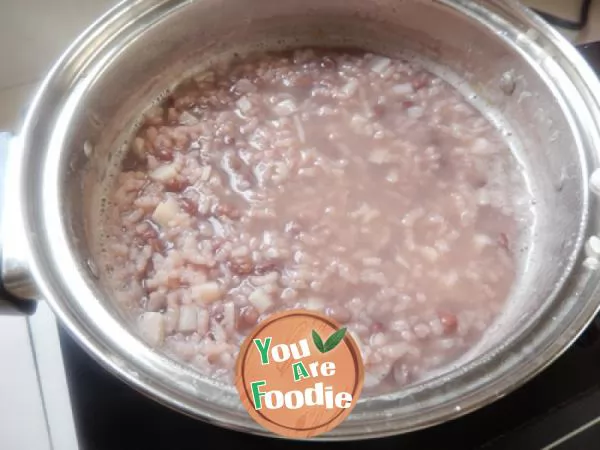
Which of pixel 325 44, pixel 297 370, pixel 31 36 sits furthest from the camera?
pixel 31 36

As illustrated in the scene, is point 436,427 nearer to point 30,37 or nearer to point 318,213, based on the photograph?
point 318,213

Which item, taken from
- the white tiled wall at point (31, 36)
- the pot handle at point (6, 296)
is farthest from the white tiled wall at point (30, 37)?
the pot handle at point (6, 296)

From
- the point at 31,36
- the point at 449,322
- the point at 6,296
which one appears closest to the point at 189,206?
the point at 6,296

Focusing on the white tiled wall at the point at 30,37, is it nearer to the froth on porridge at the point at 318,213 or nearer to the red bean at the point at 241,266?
the froth on porridge at the point at 318,213

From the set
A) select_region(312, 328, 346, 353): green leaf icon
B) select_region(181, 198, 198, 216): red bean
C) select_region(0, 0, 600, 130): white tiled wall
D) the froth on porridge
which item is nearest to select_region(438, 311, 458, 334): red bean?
the froth on porridge

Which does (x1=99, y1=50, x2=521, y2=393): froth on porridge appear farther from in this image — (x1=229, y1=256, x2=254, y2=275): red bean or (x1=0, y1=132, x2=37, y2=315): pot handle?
(x1=0, y1=132, x2=37, y2=315): pot handle

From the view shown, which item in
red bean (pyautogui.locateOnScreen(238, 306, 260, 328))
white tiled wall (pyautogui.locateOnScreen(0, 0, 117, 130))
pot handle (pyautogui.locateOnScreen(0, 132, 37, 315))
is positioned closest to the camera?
pot handle (pyautogui.locateOnScreen(0, 132, 37, 315))

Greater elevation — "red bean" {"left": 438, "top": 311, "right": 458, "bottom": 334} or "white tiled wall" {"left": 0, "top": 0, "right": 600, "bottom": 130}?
"white tiled wall" {"left": 0, "top": 0, "right": 600, "bottom": 130}
